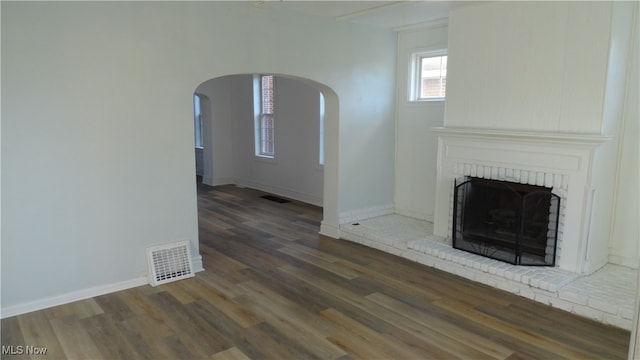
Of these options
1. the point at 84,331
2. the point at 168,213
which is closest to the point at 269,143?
the point at 168,213

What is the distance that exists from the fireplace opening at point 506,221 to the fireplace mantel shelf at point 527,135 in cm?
41

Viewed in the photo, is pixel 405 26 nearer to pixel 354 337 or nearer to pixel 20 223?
pixel 354 337

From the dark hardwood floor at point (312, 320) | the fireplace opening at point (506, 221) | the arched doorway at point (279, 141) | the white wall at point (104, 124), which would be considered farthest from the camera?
the arched doorway at point (279, 141)

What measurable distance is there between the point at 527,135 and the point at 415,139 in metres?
1.88

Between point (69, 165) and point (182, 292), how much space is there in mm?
1345

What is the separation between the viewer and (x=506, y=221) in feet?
13.6

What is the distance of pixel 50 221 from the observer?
3490mm

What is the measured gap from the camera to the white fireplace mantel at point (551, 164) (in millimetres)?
3717

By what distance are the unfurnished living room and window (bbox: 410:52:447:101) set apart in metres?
0.27

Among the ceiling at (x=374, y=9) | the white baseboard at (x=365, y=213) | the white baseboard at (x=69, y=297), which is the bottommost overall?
the white baseboard at (x=69, y=297)

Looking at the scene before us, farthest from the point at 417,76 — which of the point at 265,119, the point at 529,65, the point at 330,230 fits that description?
the point at 265,119

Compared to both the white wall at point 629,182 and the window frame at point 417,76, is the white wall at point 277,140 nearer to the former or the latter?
the window frame at point 417,76

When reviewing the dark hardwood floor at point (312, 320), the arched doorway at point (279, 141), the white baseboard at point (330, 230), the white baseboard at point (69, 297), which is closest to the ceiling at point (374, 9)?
the arched doorway at point (279, 141)

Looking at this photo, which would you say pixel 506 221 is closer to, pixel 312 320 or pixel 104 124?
pixel 312 320
